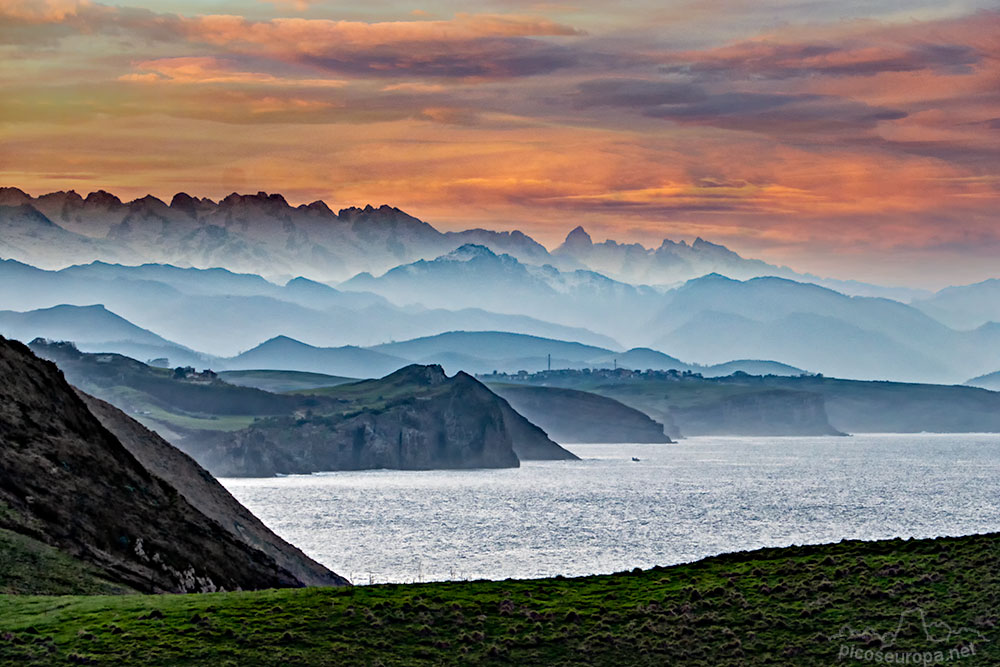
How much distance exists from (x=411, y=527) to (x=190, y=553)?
9016 cm

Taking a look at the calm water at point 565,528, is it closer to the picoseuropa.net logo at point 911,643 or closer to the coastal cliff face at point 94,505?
the coastal cliff face at point 94,505

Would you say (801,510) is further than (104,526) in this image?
Yes

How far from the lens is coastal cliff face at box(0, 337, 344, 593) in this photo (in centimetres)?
5603

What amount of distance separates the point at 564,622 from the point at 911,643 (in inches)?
401

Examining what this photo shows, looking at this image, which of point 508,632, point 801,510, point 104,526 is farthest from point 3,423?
point 801,510

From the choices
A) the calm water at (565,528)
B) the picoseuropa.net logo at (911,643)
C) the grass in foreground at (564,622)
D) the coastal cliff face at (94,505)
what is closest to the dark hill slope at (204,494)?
the coastal cliff face at (94,505)

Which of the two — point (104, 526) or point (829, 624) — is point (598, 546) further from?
point (829, 624)

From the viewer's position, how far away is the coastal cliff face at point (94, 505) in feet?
184

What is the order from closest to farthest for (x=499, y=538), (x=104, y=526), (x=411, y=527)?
(x=104, y=526) < (x=499, y=538) < (x=411, y=527)

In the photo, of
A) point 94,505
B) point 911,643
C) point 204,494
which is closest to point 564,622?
point 911,643

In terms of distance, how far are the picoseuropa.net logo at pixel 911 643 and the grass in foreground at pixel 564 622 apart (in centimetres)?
6

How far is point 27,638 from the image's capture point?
36.9 m

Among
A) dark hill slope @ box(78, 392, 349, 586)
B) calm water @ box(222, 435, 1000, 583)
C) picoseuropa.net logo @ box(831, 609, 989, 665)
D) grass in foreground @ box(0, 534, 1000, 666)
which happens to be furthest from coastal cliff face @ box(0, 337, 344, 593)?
calm water @ box(222, 435, 1000, 583)

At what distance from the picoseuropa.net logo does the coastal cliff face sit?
29.3 m
